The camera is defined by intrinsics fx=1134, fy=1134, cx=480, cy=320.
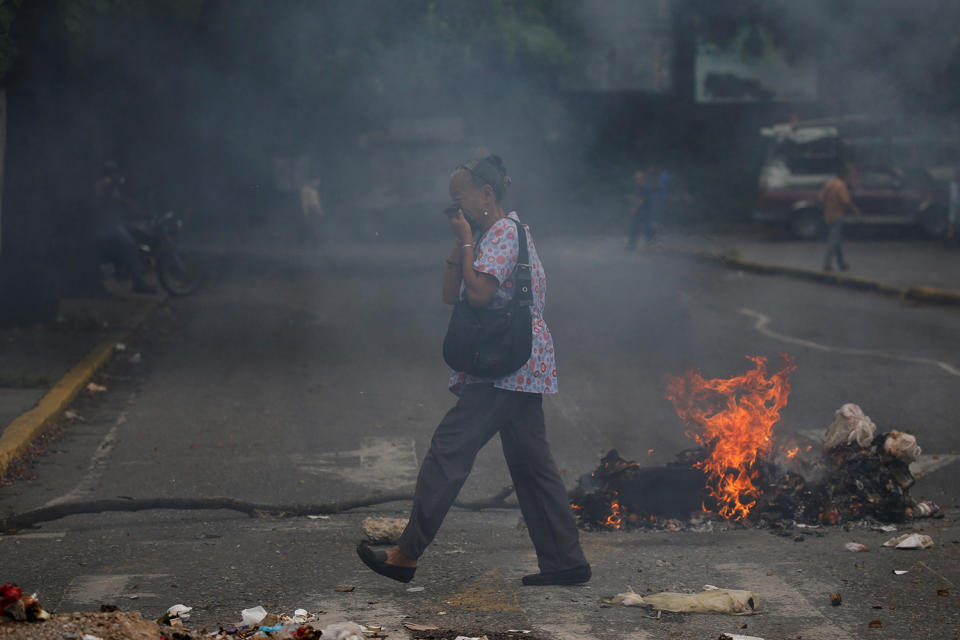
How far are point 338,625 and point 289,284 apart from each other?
11255 millimetres

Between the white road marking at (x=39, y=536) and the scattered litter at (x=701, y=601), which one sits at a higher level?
the scattered litter at (x=701, y=601)

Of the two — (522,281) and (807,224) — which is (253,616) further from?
(807,224)

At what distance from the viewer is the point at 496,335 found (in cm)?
379

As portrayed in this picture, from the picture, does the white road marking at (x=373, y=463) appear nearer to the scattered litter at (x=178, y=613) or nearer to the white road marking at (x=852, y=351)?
the scattered litter at (x=178, y=613)

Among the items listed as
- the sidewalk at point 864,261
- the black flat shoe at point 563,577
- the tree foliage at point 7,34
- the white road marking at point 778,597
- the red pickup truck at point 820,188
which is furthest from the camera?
the red pickup truck at point 820,188

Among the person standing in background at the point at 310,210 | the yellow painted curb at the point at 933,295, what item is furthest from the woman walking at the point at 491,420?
the person standing in background at the point at 310,210

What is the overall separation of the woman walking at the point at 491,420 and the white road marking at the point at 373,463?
1.54m

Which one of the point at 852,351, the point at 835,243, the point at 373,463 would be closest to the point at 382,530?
the point at 373,463

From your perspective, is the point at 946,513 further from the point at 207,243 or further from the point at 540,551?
the point at 207,243

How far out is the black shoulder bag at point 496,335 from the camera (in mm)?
3783

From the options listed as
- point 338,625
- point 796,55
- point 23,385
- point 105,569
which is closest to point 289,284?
point 23,385

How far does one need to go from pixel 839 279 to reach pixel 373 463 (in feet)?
33.9

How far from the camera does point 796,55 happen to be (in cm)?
763

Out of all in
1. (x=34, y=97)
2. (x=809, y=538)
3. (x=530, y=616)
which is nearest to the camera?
(x=530, y=616)
